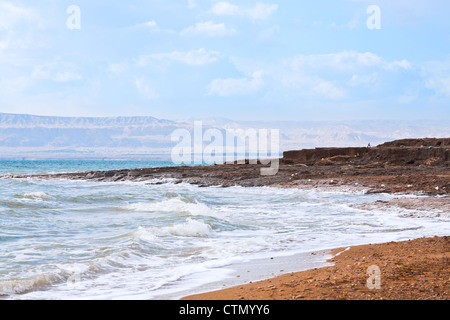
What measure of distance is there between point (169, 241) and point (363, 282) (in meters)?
5.66

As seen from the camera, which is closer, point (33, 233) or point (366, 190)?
point (33, 233)

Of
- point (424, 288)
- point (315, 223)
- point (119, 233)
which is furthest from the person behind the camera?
point (315, 223)

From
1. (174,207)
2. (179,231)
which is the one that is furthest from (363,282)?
(174,207)

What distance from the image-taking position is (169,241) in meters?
10.5

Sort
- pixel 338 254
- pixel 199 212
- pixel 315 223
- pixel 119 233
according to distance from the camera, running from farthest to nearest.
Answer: pixel 199 212
pixel 315 223
pixel 119 233
pixel 338 254

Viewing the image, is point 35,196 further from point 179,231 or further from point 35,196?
point 179,231

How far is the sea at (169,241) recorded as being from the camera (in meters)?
6.78

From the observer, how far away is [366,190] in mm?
21719

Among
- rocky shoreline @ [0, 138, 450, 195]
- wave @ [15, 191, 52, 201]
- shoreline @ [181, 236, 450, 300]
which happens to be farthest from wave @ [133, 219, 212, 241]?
rocky shoreline @ [0, 138, 450, 195]

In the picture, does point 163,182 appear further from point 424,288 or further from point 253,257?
point 424,288

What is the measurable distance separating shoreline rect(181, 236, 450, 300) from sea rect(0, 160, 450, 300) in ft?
1.97

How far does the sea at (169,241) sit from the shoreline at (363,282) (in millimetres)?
599

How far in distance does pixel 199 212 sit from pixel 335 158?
26.3m
